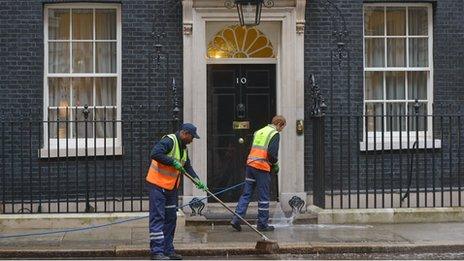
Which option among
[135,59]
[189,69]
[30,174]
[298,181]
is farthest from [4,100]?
[298,181]

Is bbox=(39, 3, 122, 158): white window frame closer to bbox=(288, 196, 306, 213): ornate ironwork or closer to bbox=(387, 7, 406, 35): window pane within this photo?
bbox=(288, 196, 306, 213): ornate ironwork

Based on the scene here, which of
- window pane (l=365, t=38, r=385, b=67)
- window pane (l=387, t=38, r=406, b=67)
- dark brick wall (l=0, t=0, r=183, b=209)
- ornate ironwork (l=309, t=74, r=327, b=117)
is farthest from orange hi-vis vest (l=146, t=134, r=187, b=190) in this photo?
window pane (l=387, t=38, r=406, b=67)

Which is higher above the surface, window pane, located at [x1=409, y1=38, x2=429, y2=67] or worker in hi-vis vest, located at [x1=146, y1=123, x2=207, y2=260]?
window pane, located at [x1=409, y1=38, x2=429, y2=67]

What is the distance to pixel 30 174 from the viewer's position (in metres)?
12.9

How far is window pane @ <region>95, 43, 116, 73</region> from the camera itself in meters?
14.0

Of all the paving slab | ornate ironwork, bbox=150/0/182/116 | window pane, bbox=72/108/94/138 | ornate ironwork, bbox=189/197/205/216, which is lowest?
the paving slab

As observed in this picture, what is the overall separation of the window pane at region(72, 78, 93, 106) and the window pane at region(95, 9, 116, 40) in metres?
0.80

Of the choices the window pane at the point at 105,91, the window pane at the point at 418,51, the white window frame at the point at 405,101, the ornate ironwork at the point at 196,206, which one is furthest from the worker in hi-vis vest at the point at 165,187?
the window pane at the point at 418,51

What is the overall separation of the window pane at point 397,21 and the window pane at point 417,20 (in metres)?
0.11

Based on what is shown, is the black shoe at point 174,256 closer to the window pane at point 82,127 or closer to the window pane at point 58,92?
the window pane at point 82,127

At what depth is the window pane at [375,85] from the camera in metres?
14.4

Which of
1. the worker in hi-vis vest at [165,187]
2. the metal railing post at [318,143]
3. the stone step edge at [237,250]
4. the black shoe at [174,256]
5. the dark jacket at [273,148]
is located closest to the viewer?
the worker in hi-vis vest at [165,187]

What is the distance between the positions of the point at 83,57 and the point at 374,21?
5249mm

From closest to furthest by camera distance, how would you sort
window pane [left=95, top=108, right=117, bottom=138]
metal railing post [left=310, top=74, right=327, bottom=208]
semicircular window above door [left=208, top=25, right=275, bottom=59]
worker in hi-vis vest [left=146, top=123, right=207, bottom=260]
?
worker in hi-vis vest [left=146, top=123, right=207, bottom=260] < metal railing post [left=310, top=74, right=327, bottom=208] < window pane [left=95, top=108, right=117, bottom=138] < semicircular window above door [left=208, top=25, right=275, bottom=59]
